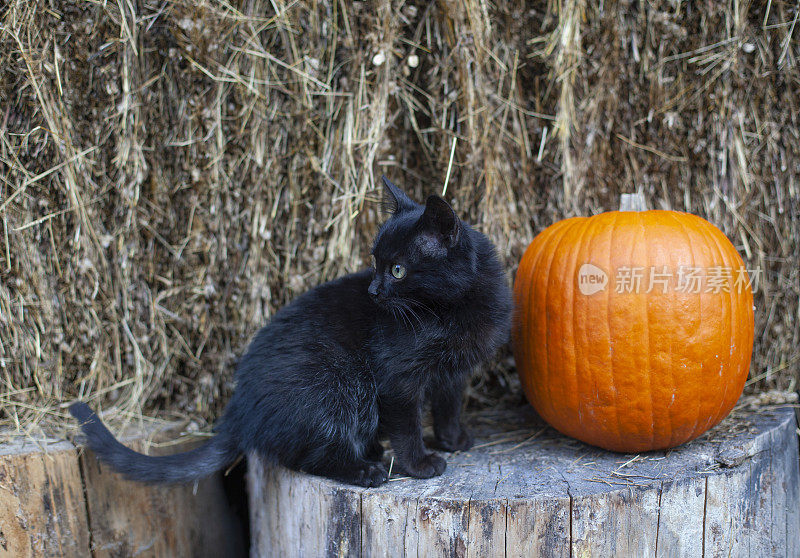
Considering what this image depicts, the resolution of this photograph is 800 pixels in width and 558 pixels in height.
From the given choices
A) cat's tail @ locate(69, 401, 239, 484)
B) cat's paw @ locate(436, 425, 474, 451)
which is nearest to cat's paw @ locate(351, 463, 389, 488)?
cat's paw @ locate(436, 425, 474, 451)

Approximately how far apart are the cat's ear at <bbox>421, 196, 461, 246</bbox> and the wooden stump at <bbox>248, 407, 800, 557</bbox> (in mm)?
773

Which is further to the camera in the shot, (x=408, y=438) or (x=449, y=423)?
(x=449, y=423)

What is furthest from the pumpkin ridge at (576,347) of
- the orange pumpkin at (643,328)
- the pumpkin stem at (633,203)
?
the pumpkin stem at (633,203)

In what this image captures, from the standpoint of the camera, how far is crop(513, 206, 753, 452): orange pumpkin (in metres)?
1.77

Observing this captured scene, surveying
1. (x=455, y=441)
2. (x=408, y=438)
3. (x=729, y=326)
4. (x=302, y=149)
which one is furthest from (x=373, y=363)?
(x=729, y=326)

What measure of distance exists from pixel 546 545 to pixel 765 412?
123 centimetres

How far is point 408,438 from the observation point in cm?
182

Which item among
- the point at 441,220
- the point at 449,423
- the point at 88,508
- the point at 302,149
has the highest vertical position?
the point at 302,149

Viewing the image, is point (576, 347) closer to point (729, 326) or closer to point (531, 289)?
point (531, 289)

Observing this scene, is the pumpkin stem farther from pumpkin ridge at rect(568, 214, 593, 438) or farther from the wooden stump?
the wooden stump

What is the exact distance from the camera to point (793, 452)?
6.84ft

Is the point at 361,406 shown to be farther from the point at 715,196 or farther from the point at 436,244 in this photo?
the point at 715,196

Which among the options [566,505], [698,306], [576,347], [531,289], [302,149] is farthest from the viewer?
[302,149]

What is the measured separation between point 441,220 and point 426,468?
2.64ft
